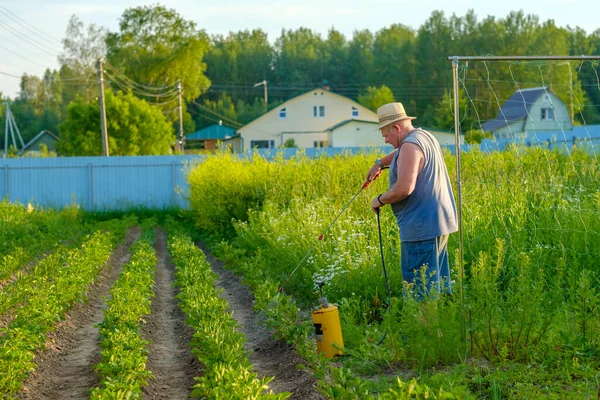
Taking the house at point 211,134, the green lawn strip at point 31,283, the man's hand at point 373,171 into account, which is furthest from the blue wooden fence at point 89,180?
the house at point 211,134

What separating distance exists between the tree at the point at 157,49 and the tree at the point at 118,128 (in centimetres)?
1414

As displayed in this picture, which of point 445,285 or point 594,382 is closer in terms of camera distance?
point 594,382

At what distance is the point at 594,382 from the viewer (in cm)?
523

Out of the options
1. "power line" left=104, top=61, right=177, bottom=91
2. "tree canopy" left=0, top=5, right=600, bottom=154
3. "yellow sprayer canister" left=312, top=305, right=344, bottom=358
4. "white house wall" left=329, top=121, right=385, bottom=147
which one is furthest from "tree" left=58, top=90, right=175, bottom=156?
"yellow sprayer canister" left=312, top=305, right=344, bottom=358

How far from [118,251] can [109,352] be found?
970cm

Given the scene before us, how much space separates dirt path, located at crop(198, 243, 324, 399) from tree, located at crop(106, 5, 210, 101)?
4967 centimetres

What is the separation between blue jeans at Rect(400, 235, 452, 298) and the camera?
6.50m

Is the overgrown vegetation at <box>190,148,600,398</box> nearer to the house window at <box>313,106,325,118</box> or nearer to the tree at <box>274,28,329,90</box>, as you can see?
the house window at <box>313,106,325,118</box>

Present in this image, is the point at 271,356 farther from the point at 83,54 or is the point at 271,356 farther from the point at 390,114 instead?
the point at 83,54

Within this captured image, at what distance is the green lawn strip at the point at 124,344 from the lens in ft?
17.0

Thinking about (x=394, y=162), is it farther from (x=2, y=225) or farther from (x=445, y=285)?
(x=2, y=225)

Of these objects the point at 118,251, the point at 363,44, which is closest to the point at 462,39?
the point at 363,44

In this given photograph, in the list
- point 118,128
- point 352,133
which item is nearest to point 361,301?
point 118,128

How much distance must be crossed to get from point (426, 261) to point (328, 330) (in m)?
0.98
